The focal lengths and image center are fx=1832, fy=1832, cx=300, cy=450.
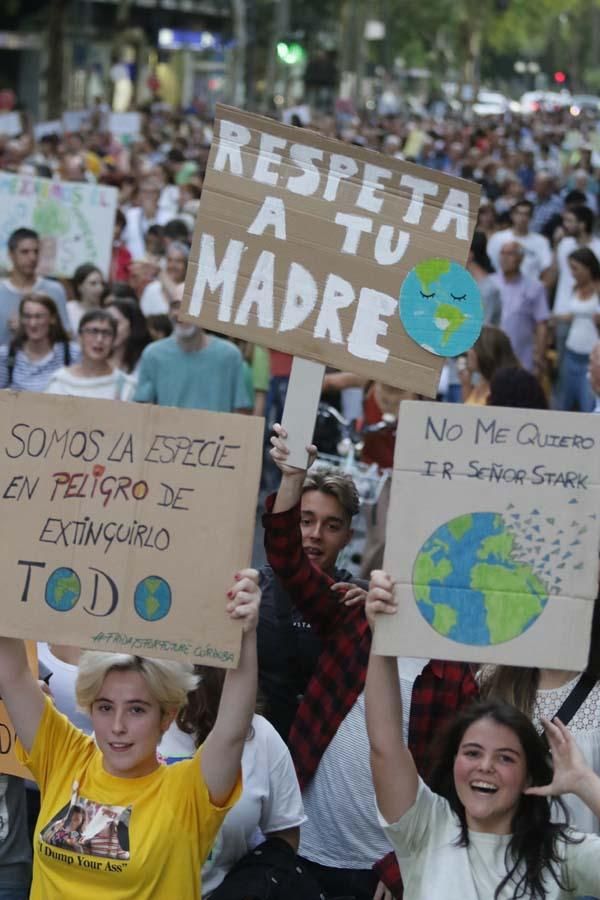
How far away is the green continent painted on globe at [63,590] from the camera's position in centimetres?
398

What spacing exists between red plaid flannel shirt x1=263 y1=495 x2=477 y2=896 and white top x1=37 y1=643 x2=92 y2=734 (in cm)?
67

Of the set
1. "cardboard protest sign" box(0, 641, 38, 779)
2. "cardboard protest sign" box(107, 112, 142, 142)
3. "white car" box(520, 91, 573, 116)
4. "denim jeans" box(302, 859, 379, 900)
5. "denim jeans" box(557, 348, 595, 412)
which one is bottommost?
"denim jeans" box(302, 859, 379, 900)

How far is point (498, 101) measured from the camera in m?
84.9

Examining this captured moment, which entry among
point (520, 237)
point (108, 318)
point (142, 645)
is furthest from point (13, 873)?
point (520, 237)

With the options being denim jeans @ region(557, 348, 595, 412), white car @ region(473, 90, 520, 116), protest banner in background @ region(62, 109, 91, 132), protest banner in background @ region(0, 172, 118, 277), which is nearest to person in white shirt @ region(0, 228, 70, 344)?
protest banner in background @ region(0, 172, 118, 277)

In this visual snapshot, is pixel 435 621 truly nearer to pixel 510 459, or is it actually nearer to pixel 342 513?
pixel 510 459

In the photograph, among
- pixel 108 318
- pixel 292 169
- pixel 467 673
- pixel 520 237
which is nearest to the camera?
pixel 467 673

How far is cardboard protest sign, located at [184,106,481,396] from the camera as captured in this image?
4695mm

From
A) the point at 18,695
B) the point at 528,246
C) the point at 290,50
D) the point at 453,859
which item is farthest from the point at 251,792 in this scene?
the point at 290,50

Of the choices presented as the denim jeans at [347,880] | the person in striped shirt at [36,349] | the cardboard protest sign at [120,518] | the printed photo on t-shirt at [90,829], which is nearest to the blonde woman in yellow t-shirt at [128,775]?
the printed photo on t-shirt at [90,829]

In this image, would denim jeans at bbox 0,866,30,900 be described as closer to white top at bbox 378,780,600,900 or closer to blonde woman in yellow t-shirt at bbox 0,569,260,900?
blonde woman in yellow t-shirt at bbox 0,569,260,900

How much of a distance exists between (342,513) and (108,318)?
409 centimetres

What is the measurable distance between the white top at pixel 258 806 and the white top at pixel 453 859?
0.64m

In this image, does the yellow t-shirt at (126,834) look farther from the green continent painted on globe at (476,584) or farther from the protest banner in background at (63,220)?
the protest banner in background at (63,220)
